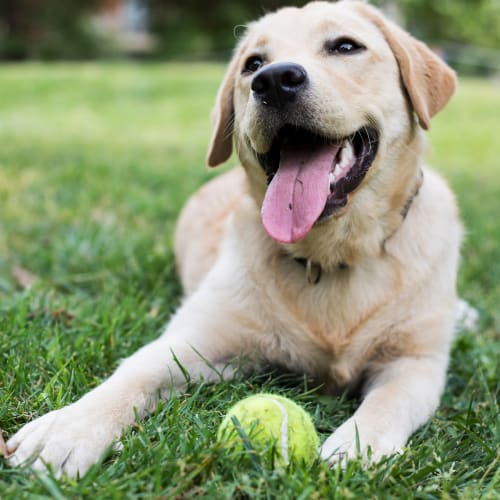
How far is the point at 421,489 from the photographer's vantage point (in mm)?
2070

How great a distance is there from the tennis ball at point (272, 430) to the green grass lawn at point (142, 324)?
0.19 ft

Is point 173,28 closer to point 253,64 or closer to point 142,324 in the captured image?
point 253,64

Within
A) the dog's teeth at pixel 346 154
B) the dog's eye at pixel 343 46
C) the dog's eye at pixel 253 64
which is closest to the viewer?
the dog's teeth at pixel 346 154

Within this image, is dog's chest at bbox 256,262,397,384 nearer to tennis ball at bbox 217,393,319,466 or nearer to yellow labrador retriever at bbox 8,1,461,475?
yellow labrador retriever at bbox 8,1,461,475

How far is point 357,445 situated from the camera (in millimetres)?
2184

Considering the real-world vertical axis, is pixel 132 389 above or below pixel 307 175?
below

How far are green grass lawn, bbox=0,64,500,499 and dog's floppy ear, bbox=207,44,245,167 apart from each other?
0.86 m

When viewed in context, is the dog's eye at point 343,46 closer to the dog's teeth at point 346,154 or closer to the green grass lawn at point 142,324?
the dog's teeth at point 346,154

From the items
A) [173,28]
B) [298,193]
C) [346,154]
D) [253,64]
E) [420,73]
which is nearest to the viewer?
[298,193]

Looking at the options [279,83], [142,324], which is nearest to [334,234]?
[279,83]

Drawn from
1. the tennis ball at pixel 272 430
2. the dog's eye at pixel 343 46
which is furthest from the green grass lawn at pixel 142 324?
the dog's eye at pixel 343 46

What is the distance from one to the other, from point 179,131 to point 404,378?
8.25 m

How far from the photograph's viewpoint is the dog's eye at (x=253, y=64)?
10.6 feet

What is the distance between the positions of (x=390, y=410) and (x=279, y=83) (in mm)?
1310
